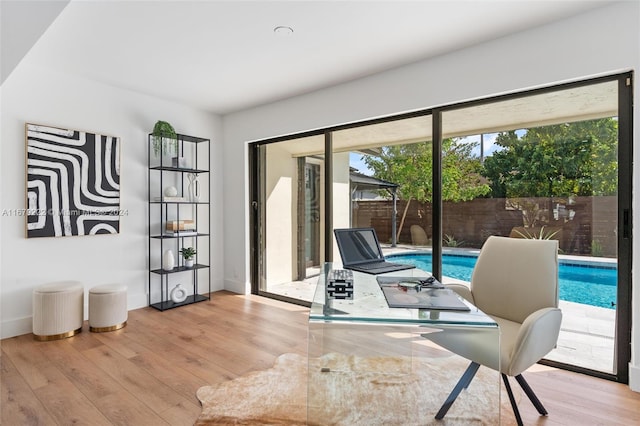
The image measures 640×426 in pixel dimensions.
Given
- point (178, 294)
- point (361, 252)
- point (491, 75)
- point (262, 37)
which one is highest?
point (262, 37)

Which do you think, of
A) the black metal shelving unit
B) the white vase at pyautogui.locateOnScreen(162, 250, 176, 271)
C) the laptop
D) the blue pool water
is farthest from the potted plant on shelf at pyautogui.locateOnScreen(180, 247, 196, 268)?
the blue pool water

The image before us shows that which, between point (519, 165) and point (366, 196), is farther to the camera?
point (366, 196)

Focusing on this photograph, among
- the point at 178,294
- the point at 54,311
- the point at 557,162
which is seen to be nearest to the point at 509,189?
the point at 557,162

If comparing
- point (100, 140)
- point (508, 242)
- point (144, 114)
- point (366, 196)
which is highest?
point (144, 114)

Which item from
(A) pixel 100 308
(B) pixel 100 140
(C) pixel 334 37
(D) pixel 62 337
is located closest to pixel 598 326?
(C) pixel 334 37

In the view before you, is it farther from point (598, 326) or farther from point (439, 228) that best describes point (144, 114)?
point (598, 326)

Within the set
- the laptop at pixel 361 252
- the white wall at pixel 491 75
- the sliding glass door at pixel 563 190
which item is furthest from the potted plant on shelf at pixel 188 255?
the sliding glass door at pixel 563 190

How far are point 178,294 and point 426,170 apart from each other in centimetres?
311

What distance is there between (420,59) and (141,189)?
3276 mm

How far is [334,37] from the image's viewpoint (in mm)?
2688

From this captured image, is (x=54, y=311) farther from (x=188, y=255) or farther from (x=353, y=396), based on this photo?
(x=353, y=396)

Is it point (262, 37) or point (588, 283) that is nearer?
point (588, 283)

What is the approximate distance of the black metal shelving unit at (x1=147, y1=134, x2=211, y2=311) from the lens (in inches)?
161

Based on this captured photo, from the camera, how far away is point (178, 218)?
4.30 m
